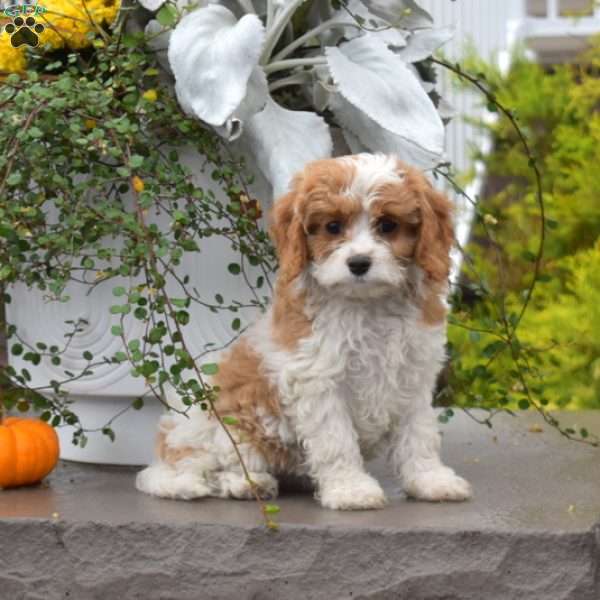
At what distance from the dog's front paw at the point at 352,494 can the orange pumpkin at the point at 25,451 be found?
0.85 metres

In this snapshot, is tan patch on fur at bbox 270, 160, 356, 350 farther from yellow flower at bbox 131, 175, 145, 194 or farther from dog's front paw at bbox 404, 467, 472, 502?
dog's front paw at bbox 404, 467, 472, 502

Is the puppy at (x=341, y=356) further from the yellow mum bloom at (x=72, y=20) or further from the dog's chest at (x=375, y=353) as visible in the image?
the yellow mum bloom at (x=72, y=20)

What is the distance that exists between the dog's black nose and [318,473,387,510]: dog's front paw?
0.54 metres

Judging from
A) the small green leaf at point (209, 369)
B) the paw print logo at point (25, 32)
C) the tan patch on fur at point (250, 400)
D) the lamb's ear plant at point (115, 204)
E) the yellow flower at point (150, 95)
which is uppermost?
the paw print logo at point (25, 32)

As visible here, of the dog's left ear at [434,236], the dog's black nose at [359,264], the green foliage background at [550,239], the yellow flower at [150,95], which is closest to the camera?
the dog's black nose at [359,264]

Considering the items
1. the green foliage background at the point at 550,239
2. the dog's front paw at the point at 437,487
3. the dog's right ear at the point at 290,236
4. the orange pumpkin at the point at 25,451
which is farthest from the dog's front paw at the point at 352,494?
the green foliage background at the point at 550,239

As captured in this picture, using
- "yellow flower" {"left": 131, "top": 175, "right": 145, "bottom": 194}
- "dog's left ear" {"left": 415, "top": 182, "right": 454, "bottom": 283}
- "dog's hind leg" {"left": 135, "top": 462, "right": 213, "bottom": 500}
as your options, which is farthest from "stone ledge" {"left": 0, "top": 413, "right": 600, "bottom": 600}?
"yellow flower" {"left": 131, "top": 175, "right": 145, "bottom": 194}

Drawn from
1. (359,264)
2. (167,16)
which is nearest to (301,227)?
(359,264)

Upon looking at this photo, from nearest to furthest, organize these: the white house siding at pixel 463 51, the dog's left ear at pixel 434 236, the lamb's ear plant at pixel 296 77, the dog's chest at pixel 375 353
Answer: the dog's left ear at pixel 434 236, the dog's chest at pixel 375 353, the lamb's ear plant at pixel 296 77, the white house siding at pixel 463 51

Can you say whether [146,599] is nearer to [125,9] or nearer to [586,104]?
[125,9]

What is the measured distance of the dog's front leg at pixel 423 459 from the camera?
3.24 metres

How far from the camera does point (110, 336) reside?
12.5 feet

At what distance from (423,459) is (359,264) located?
0.59m

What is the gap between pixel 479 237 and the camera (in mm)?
7555
